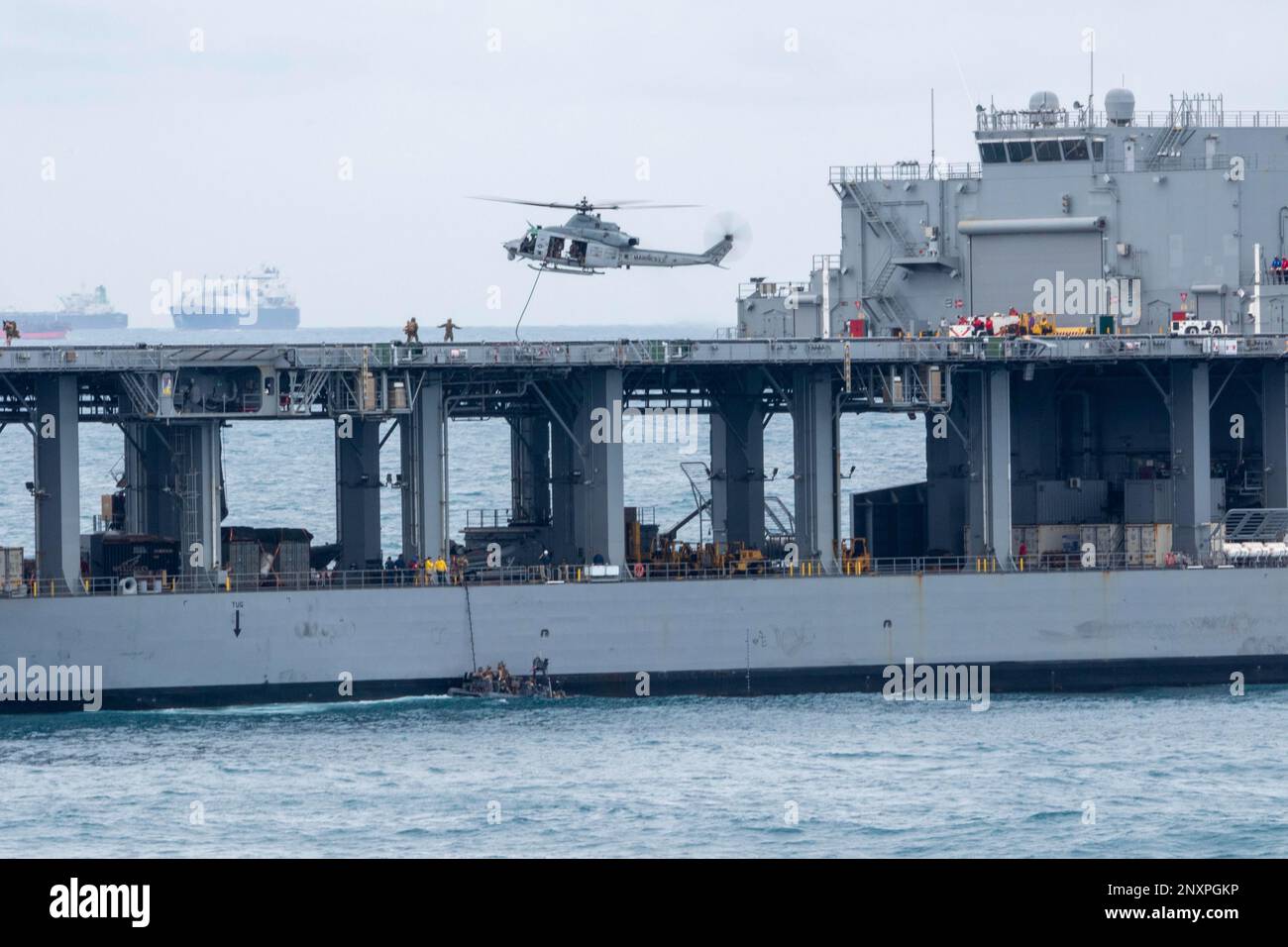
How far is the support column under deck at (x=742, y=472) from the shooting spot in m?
58.6

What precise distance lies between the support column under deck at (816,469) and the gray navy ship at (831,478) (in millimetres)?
95

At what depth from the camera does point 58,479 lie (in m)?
51.4

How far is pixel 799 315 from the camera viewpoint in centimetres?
6272

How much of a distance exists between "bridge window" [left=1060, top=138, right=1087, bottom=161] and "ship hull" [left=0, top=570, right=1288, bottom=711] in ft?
41.2

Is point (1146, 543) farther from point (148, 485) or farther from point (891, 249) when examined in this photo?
point (148, 485)

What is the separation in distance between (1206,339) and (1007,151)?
26.9 feet

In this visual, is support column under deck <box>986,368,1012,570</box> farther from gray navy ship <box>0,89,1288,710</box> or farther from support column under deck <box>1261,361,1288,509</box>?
support column under deck <box>1261,361,1288,509</box>

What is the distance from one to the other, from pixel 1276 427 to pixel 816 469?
13.1 meters

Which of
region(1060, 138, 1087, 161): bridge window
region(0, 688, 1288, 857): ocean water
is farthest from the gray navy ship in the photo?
region(0, 688, 1288, 857): ocean water

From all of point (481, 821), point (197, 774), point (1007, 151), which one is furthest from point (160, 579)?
point (1007, 151)

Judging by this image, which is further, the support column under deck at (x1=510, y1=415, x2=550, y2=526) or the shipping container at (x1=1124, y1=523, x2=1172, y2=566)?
the support column under deck at (x1=510, y1=415, x2=550, y2=526)

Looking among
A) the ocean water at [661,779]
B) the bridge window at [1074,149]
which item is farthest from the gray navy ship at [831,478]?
the ocean water at [661,779]

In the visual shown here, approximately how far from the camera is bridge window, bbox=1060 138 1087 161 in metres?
59.3

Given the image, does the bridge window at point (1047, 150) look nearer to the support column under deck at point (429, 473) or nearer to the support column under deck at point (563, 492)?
the support column under deck at point (563, 492)
